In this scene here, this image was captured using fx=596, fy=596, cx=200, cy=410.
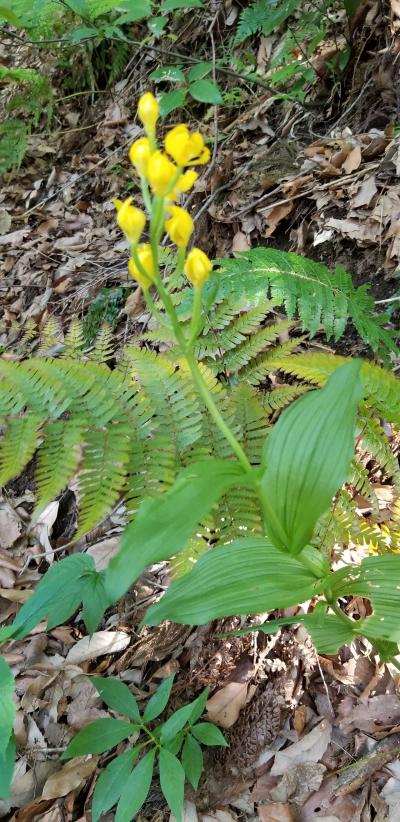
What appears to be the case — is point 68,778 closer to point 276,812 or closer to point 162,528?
point 276,812

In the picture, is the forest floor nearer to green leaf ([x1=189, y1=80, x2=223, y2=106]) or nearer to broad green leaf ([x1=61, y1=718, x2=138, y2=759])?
broad green leaf ([x1=61, y1=718, x2=138, y2=759])

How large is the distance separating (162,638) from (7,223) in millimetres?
3777

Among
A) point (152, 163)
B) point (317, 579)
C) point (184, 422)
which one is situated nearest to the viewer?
point (152, 163)

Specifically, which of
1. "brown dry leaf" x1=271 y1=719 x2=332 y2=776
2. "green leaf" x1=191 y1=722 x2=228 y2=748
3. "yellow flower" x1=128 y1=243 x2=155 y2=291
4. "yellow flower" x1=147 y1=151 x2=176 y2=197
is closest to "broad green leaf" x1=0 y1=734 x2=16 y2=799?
"green leaf" x1=191 y1=722 x2=228 y2=748

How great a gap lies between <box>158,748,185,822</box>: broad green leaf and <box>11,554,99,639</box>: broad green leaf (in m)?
0.41

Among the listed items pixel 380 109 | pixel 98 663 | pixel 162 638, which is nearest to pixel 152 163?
pixel 162 638

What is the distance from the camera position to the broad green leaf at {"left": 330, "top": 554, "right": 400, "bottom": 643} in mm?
1338

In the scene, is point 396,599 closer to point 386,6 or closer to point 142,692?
point 142,692

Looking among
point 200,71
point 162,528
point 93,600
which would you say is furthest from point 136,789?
point 200,71

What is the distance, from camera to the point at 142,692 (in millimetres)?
1889

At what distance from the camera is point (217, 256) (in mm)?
3080

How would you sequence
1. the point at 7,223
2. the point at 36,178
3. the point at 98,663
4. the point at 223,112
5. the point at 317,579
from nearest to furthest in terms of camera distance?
1. the point at 317,579
2. the point at 98,663
3. the point at 223,112
4. the point at 7,223
5. the point at 36,178

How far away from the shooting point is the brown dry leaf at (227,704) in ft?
5.58

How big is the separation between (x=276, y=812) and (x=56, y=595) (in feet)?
2.60
